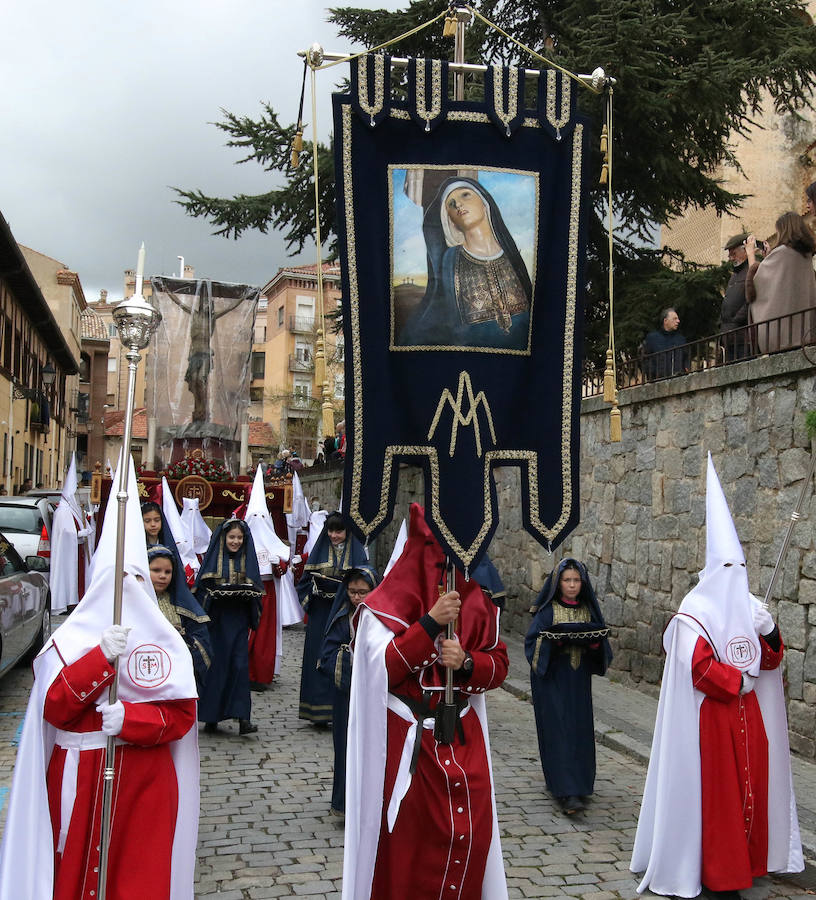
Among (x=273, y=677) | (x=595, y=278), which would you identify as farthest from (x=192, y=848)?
(x=595, y=278)

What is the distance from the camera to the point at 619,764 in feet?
26.3

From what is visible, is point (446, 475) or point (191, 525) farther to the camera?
point (191, 525)

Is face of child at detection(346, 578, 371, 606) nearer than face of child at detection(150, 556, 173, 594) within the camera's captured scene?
No

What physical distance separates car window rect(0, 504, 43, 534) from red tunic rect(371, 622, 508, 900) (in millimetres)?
11463

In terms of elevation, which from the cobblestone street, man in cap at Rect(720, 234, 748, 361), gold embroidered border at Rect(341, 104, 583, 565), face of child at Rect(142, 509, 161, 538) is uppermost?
man in cap at Rect(720, 234, 748, 361)

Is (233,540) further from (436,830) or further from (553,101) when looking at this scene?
(553,101)

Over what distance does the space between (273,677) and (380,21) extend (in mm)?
10947

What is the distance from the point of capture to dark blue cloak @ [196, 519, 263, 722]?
8.62m

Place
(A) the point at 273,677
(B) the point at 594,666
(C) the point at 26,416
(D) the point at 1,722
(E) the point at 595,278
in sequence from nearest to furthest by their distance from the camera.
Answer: (B) the point at 594,666, (D) the point at 1,722, (A) the point at 273,677, (E) the point at 595,278, (C) the point at 26,416

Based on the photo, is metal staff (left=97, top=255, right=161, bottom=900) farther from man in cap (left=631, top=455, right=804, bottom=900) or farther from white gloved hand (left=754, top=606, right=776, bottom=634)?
white gloved hand (left=754, top=606, right=776, bottom=634)

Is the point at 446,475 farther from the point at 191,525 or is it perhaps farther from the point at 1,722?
the point at 191,525

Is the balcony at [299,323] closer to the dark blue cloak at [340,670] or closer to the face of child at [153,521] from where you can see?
the face of child at [153,521]

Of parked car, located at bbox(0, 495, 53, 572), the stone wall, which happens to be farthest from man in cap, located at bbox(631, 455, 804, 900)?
parked car, located at bbox(0, 495, 53, 572)

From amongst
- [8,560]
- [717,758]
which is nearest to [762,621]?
[717,758]
